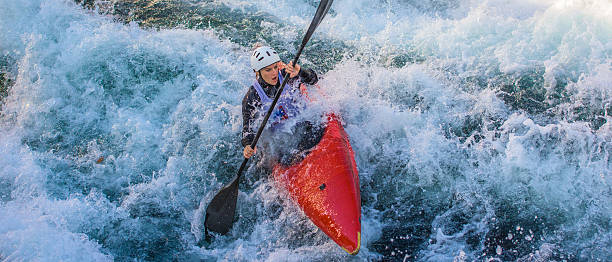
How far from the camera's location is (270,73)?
12.5 ft

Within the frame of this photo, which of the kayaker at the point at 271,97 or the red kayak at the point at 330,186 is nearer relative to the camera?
the red kayak at the point at 330,186

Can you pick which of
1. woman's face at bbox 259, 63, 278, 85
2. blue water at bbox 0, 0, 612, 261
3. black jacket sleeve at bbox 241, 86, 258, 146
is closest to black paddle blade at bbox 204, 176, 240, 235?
blue water at bbox 0, 0, 612, 261

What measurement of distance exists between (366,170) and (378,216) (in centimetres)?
57

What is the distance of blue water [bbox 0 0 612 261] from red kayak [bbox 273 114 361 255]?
10.0 inches

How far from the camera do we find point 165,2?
24.1 ft

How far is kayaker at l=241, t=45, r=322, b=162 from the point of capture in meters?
3.77

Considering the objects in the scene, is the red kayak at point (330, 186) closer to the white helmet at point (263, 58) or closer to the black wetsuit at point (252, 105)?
the black wetsuit at point (252, 105)

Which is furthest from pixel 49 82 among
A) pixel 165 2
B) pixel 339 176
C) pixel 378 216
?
pixel 378 216

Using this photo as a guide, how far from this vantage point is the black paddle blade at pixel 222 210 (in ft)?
12.2

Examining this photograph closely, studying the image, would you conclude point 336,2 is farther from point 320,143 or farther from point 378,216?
point 378,216

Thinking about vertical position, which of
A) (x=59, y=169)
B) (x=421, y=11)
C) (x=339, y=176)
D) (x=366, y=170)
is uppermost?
(x=421, y=11)

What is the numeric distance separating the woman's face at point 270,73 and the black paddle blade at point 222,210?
3.27ft

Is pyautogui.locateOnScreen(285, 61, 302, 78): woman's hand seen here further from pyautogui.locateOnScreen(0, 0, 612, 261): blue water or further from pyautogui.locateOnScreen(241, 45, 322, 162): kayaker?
pyautogui.locateOnScreen(0, 0, 612, 261): blue water

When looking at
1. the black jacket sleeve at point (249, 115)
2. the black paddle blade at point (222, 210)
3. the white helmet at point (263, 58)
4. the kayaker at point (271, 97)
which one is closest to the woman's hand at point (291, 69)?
the kayaker at point (271, 97)
